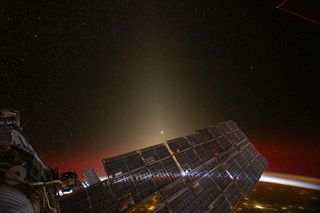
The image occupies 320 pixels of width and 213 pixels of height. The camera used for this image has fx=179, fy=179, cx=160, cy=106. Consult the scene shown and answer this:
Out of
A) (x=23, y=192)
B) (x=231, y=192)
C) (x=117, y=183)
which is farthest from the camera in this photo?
(x=231, y=192)

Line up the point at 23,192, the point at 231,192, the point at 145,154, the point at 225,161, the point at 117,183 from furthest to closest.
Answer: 1. the point at 225,161
2. the point at 231,192
3. the point at 145,154
4. the point at 117,183
5. the point at 23,192

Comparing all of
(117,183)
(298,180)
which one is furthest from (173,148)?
(298,180)

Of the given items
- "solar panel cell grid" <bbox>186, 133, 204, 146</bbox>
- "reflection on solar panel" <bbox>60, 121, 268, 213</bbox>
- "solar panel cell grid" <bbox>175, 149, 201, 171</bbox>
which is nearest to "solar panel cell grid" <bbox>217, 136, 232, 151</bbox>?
"reflection on solar panel" <bbox>60, 121, 268, 213</bbox>

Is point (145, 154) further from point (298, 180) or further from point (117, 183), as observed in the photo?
point (298, 180)

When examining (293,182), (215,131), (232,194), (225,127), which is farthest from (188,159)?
(293,182)

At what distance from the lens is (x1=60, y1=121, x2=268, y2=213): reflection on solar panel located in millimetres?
5218

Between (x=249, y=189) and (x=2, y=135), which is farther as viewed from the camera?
(x=249, y=189)

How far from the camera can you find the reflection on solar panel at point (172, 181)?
205 inches

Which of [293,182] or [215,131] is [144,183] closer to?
[215,131]

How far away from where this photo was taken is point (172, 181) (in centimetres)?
717

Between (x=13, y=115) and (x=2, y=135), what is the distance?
2391 mm

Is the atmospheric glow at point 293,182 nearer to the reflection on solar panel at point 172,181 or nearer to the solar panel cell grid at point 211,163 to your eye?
the reflection on solar panel at point 172,181

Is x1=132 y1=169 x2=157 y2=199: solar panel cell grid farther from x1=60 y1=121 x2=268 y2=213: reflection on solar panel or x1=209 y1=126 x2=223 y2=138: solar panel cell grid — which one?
x1=209 y1=126 x2=223 y2=138: solar panel cell grid

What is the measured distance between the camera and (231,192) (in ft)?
29.4
